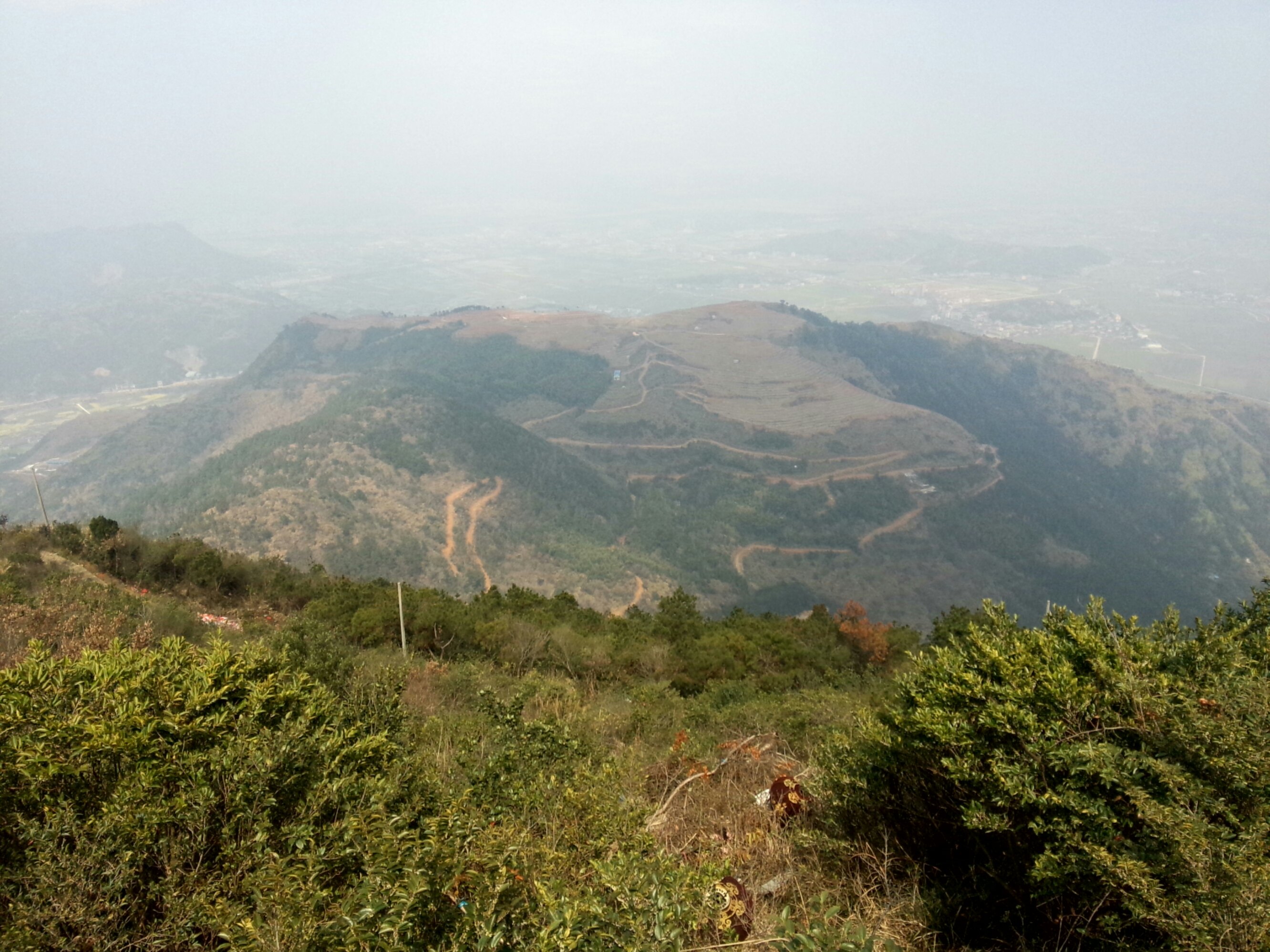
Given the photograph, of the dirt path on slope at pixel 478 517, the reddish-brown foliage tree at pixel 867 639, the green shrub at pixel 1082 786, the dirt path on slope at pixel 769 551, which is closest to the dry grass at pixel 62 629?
the green shrub at pixel 1082 786

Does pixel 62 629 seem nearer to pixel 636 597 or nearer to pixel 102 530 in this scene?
pixel 102 530

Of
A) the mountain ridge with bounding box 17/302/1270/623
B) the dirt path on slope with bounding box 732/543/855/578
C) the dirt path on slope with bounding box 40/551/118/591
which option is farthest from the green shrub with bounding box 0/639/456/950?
the dirt path on slope with bounding box 732/543/855/578

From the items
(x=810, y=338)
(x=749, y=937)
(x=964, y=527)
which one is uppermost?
(x=749, y=937)

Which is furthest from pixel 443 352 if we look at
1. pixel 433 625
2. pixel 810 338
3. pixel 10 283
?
pixel 10 283

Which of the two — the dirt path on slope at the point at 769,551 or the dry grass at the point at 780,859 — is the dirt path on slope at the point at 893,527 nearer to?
the dirt path on slope at the point at 769,551

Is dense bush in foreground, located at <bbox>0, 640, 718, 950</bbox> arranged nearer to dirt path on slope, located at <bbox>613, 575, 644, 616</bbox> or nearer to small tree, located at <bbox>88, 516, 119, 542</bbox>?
small tree, located at <bbox>88, 516, 119, 542</bbox>

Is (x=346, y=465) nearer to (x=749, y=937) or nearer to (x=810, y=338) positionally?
(x=749, y=937)

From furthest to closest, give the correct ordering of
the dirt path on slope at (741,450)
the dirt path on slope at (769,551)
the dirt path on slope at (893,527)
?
the dirt path on slope at (741,450) < the dirt path on slope at (893,527) < the dirt path on slope at (769,551)
